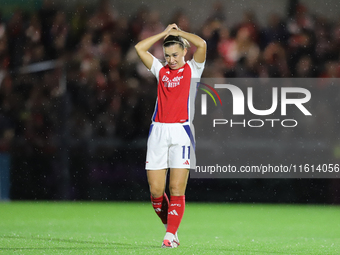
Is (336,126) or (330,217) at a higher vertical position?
(336,126)

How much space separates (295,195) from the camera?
30.4ft

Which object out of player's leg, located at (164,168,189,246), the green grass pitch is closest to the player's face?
player's leg, located at (164,168,189,246)

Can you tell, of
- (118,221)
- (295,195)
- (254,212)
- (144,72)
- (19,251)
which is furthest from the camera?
(144,72)

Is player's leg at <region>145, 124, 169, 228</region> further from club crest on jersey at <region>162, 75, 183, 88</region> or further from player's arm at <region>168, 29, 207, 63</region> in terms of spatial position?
player's arm at <region>168, 29, 207, 63</region>

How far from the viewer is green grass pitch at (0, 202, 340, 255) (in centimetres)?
500

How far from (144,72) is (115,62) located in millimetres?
603

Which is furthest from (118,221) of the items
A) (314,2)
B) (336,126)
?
(314,2)

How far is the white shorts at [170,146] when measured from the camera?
4980 mm

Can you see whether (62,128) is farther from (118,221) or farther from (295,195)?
(295,195)

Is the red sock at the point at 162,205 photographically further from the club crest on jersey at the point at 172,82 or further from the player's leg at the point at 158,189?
the club crest on jersey at the point at 172,82

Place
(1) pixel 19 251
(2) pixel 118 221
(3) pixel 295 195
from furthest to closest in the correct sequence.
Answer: (3) pixel 295 195 < (2) pixel 118 221 < (1) pixel 19 251

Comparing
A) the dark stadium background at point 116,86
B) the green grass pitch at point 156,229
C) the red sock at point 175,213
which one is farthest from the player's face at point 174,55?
the dark stadium background at point 116,86

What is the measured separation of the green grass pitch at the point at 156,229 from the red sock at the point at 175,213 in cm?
18

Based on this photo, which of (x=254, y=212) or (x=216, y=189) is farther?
(x=216, y=189)
